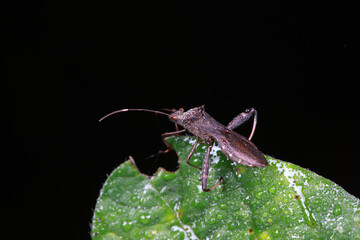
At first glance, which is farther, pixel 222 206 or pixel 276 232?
pixel 222 206

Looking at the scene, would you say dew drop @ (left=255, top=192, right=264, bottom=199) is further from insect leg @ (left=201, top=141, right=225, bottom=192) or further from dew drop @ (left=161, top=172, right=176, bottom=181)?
dew drop @ (left=161, top=172, right=176, bottom=181)

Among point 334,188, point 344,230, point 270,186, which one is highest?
point 270,186

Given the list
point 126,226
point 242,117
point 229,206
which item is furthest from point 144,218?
point 242,117

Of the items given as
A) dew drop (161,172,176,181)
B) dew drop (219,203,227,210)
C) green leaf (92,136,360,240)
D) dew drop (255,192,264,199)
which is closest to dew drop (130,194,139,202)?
green leaf (92,136,360,240)

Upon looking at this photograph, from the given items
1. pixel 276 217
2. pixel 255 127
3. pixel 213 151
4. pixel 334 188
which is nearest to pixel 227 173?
pixel 213 151

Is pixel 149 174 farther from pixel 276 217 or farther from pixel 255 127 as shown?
pixel 255 127

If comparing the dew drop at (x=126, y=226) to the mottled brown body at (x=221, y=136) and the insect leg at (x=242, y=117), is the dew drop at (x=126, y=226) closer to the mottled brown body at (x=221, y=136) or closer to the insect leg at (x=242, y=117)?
the mottled brown body at (x=221, y=136)

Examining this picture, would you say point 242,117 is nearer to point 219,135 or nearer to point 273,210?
point 219,135

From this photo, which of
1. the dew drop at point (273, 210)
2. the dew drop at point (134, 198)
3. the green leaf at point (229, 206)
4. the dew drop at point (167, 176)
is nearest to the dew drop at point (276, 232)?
Answer: the green leaf at point (229, 206)
